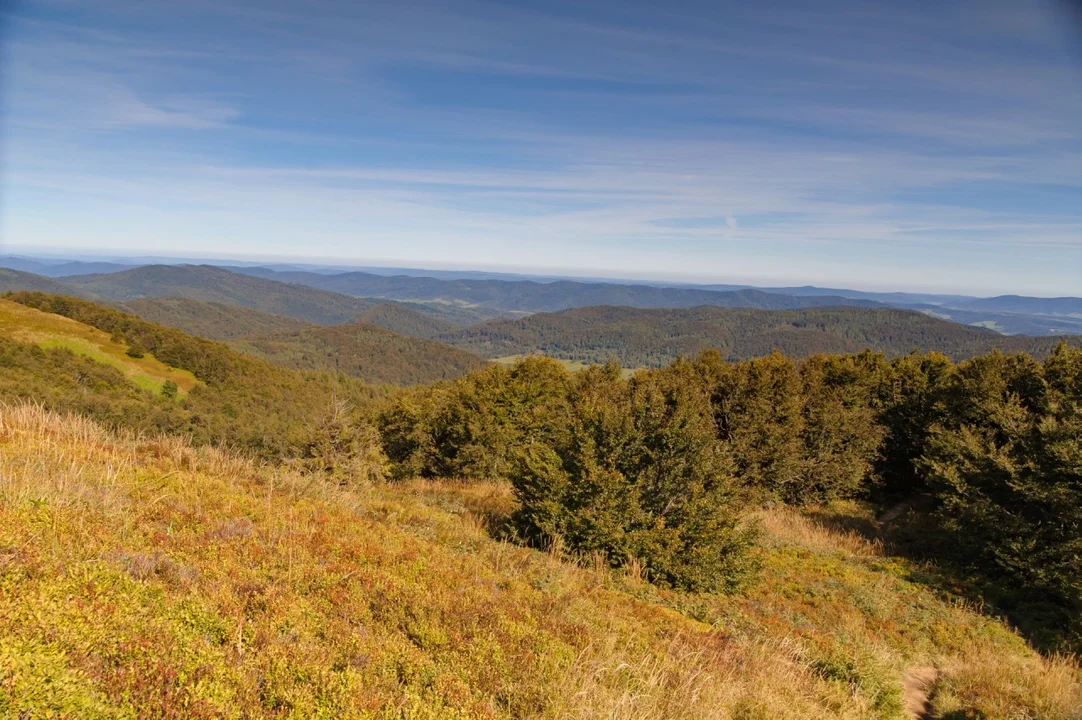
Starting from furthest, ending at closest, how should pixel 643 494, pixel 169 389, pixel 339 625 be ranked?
pixel 169 389
pixel 643 494
pixel 339 625

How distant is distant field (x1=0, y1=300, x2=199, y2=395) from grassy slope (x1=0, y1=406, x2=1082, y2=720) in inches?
3996

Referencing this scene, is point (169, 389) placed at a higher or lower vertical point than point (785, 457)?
lower

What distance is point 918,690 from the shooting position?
6.93m

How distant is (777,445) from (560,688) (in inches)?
852

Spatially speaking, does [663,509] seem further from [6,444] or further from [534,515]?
[6,444]

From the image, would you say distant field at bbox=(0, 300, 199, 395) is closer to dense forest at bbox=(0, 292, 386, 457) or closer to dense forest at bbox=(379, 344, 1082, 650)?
dense forest at bbox=(0, 292, 386, 457)

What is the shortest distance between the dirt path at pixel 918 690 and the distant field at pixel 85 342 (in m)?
107

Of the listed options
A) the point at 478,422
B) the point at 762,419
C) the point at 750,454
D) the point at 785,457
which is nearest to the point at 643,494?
the point at 750,454

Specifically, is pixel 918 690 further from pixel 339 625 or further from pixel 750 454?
pixel 750 454

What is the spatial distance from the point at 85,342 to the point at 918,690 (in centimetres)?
12468

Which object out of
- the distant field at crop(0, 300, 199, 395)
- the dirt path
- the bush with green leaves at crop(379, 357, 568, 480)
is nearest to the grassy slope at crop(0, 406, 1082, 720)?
the dirt path

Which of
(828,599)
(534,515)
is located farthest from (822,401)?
(534,515)

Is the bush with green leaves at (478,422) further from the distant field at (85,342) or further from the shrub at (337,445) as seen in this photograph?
the distant field at (85,342)

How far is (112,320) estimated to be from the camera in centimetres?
10819
